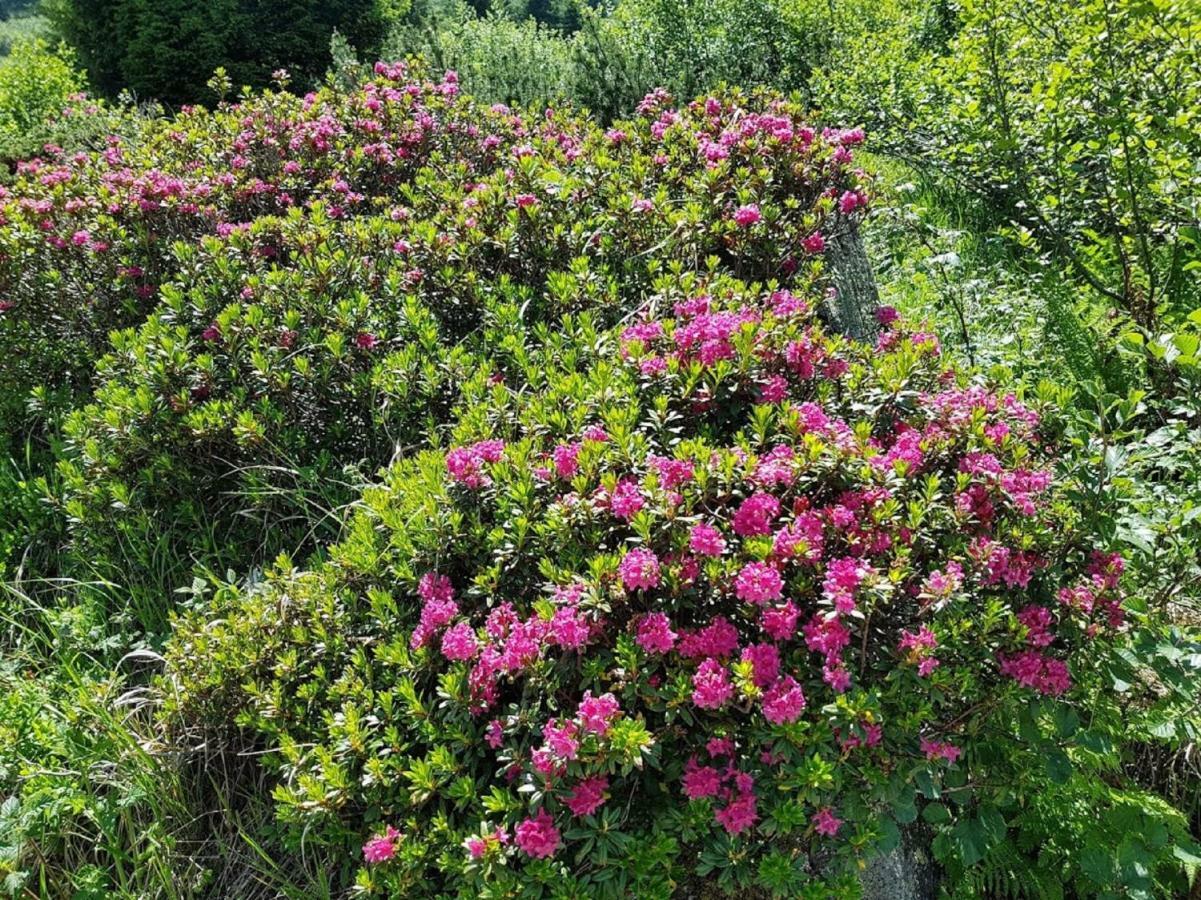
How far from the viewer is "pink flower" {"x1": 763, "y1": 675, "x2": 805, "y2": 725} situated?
1.71m

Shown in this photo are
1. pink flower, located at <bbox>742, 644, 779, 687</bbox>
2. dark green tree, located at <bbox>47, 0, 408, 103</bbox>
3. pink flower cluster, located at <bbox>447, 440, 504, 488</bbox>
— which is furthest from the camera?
dark green tree, located at <bbox>47, 0, 408, 103</bbox>

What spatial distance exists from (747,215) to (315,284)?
1.84 meters

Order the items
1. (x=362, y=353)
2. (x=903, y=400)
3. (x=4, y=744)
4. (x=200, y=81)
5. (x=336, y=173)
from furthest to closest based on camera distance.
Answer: (x=200, y=81) < (x=336, y=173) < (x=362, y=353) < (x=4, y=744) < (x=903, y=400)

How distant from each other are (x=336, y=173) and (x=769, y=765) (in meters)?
4.10

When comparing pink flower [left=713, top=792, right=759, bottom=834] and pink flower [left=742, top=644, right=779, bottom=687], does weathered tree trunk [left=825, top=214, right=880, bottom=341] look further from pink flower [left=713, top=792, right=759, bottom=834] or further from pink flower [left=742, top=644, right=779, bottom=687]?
pink flower [left=713, top=792, right=759, bottom=834]

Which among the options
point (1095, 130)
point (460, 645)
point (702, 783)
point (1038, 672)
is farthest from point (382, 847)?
point (1095, 130)

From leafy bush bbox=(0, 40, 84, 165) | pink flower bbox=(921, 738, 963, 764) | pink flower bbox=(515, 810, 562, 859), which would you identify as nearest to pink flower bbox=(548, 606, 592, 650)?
pink flower bbox=(515, 810, 562, 859)

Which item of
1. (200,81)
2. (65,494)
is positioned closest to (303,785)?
(65,494)

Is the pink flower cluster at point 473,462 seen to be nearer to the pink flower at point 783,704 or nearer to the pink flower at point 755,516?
the pink flower at point 755,516

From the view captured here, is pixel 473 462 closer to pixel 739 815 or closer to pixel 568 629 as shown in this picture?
pixel 568 629

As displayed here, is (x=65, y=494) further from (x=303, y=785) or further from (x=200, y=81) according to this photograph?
(x=200, y=81)

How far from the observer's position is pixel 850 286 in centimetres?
359

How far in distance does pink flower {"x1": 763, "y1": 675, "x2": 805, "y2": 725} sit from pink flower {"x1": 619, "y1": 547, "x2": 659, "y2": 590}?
1.14 ft

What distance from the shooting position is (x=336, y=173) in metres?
4.67
